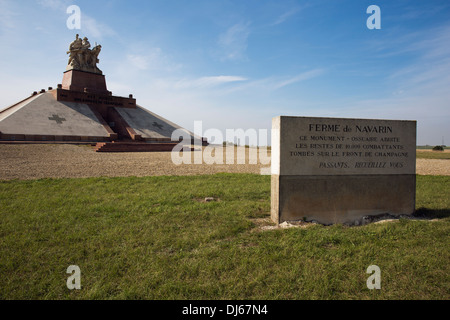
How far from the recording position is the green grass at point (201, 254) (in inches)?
105

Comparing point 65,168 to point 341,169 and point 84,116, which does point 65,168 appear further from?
point 84,116

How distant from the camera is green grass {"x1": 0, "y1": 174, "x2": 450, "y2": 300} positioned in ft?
8.75

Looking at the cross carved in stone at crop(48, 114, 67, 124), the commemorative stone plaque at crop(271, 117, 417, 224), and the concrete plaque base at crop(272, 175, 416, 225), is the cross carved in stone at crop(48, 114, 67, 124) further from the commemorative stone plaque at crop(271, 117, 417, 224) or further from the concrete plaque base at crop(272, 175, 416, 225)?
the concrete plaque base at crop(272, 175, 416, 225)

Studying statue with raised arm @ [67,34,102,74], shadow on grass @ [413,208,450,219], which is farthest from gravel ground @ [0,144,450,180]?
statue with raised arm @ [67,34,102,74]

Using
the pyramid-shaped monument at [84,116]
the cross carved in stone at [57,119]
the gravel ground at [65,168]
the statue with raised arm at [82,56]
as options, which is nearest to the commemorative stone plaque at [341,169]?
the gravel ground at [65,168]

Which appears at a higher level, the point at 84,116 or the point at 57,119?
the point at 84,116

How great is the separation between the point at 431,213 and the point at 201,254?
16.1 feet

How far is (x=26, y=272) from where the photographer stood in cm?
301

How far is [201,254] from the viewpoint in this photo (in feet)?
11.1

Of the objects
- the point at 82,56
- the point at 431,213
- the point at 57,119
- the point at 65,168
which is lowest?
the point at 431,213

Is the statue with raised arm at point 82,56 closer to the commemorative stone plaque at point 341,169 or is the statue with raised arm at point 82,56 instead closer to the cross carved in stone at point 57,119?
the cross carved in stone at point 57,119

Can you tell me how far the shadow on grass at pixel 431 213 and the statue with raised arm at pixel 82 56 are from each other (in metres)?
32.2

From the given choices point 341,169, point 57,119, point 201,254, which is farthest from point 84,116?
point 201,254
